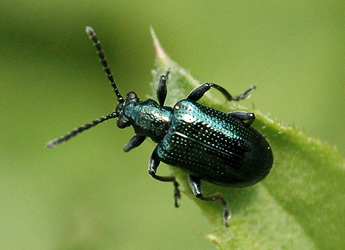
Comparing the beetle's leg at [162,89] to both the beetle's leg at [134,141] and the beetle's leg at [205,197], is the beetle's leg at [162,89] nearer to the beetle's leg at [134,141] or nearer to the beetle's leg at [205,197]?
the beetle's leg at [134,141]

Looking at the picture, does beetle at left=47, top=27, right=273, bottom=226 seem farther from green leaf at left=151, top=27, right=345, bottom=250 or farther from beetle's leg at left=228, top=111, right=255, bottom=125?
green leaf at left=151, top=27, right=345, bottom=250

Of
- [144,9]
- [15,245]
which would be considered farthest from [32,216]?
[144,9]

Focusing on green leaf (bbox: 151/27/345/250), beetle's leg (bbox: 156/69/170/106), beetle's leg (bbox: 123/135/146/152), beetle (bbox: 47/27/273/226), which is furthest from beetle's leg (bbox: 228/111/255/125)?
beetle's leg (bbox: 123/135/146/152)

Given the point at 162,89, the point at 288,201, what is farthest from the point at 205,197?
the point at 162,89

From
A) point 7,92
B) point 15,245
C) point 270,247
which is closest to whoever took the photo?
point 270,247

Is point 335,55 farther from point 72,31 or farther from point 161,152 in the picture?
point 72,31

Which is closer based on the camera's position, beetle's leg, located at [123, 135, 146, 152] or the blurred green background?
beetle's leg, located at [123, 135, 146, 152]
